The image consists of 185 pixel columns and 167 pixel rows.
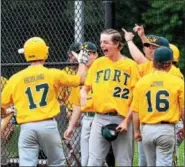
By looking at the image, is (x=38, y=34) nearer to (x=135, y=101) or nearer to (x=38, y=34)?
(x=38, y=34)

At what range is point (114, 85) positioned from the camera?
740 centimetres

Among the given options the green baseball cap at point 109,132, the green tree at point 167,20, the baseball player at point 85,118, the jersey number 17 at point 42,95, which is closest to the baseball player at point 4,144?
the baseball player at point 85,118

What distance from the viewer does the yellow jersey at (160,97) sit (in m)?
7.02

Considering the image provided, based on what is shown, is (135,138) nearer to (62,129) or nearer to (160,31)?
(62,129)

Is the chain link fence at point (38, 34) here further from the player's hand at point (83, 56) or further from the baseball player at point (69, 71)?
the player's hand at point (83, 56)

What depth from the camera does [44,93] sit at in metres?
7.36

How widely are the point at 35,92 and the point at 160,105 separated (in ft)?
3.89

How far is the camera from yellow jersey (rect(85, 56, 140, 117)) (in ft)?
24.2

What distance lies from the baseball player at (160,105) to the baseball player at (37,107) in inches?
32.3

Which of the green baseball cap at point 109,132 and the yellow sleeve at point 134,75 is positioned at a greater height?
the yellow sleeve at point 134,75

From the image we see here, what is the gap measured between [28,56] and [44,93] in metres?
0.40

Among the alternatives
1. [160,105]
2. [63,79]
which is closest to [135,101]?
[160,105]

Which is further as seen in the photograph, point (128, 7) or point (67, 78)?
point (128, 7)

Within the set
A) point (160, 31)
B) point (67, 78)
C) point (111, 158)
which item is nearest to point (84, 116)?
point (111, 158)
